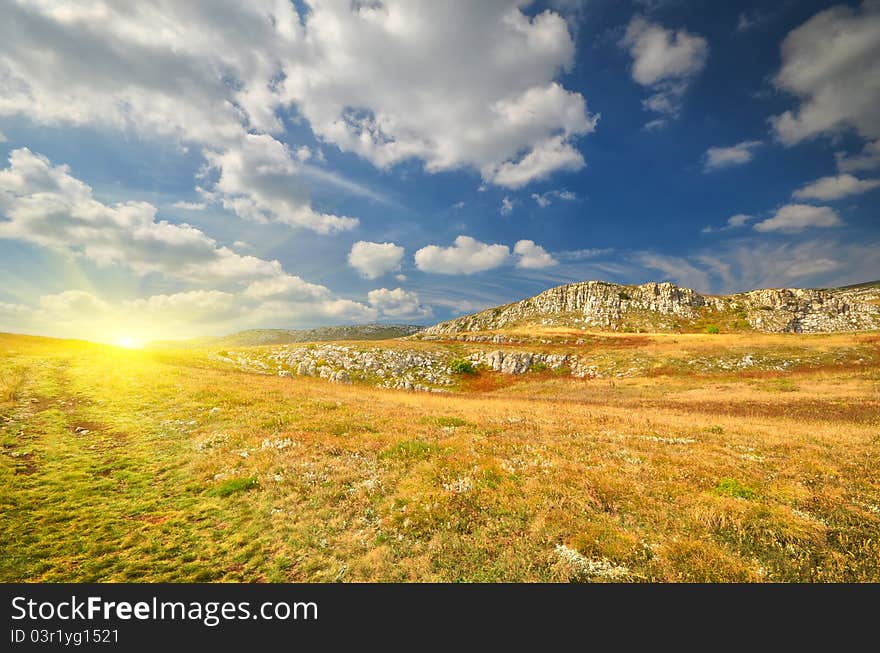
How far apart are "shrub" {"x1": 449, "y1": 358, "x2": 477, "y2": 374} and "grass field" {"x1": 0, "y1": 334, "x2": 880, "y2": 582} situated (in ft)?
171

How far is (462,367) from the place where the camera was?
77.4 m

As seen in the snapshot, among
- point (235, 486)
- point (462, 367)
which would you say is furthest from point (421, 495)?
point (462, 367)

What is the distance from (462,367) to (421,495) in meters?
66.6

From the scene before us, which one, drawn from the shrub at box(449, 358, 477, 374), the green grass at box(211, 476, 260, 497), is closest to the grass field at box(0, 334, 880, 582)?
the green grass at box(211, 476, 260, 497)

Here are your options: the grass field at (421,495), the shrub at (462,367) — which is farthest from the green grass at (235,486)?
the shrub at (462,367)

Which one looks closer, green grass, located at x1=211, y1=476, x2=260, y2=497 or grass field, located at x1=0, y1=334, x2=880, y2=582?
grass field, located at x1=0, y1=334, x2=880, y2=582

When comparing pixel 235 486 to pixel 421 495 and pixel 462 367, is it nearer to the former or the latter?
pixel 421 495

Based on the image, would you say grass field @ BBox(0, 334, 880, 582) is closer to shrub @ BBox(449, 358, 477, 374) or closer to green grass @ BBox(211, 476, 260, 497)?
green grass @ BBox(211, 476, 260, 497)

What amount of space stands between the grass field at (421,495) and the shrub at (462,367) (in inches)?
2053

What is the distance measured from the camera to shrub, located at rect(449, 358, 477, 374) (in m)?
76.9

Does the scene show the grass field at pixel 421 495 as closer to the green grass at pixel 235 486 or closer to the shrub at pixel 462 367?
the green grass at pixel 235 486
